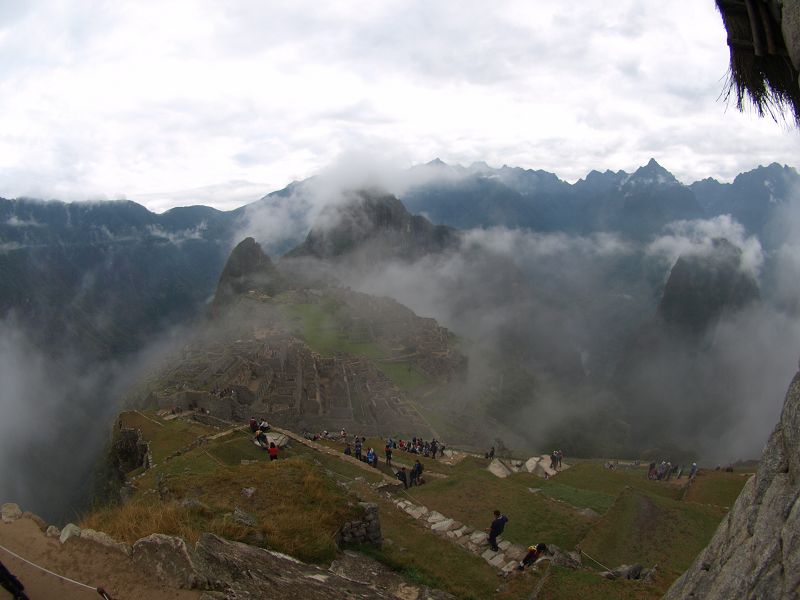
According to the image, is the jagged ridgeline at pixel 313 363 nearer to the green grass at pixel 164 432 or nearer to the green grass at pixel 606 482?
the green grass at pixel 164 432

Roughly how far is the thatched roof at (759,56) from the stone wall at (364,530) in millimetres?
11413

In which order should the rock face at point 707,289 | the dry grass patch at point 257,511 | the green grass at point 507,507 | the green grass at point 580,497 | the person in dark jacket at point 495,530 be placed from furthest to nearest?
the rock face at point 707,289 < the green grass at point 580,497 < the green grass at point 507,507 < the person in dark jacket at point 495,530 < the dry grass patch at point 257,511

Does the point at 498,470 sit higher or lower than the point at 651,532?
lower

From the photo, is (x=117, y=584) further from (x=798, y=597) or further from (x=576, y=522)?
(x=576, y=522)

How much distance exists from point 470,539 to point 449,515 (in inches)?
106

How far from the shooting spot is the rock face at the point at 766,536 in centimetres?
422

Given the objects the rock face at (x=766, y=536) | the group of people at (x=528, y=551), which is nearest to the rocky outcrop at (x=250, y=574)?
the rock face at (x=766, y=536)

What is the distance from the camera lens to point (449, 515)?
18797mm

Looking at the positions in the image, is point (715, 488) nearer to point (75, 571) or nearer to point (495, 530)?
point (495, 530)

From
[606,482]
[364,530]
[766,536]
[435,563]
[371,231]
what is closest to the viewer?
[766,536]

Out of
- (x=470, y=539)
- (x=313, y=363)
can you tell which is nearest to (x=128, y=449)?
(x=470, y=539)

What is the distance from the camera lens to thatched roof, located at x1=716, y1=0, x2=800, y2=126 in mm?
4523

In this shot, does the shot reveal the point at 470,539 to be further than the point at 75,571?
Yes

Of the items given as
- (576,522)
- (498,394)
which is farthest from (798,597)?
(498,394)
